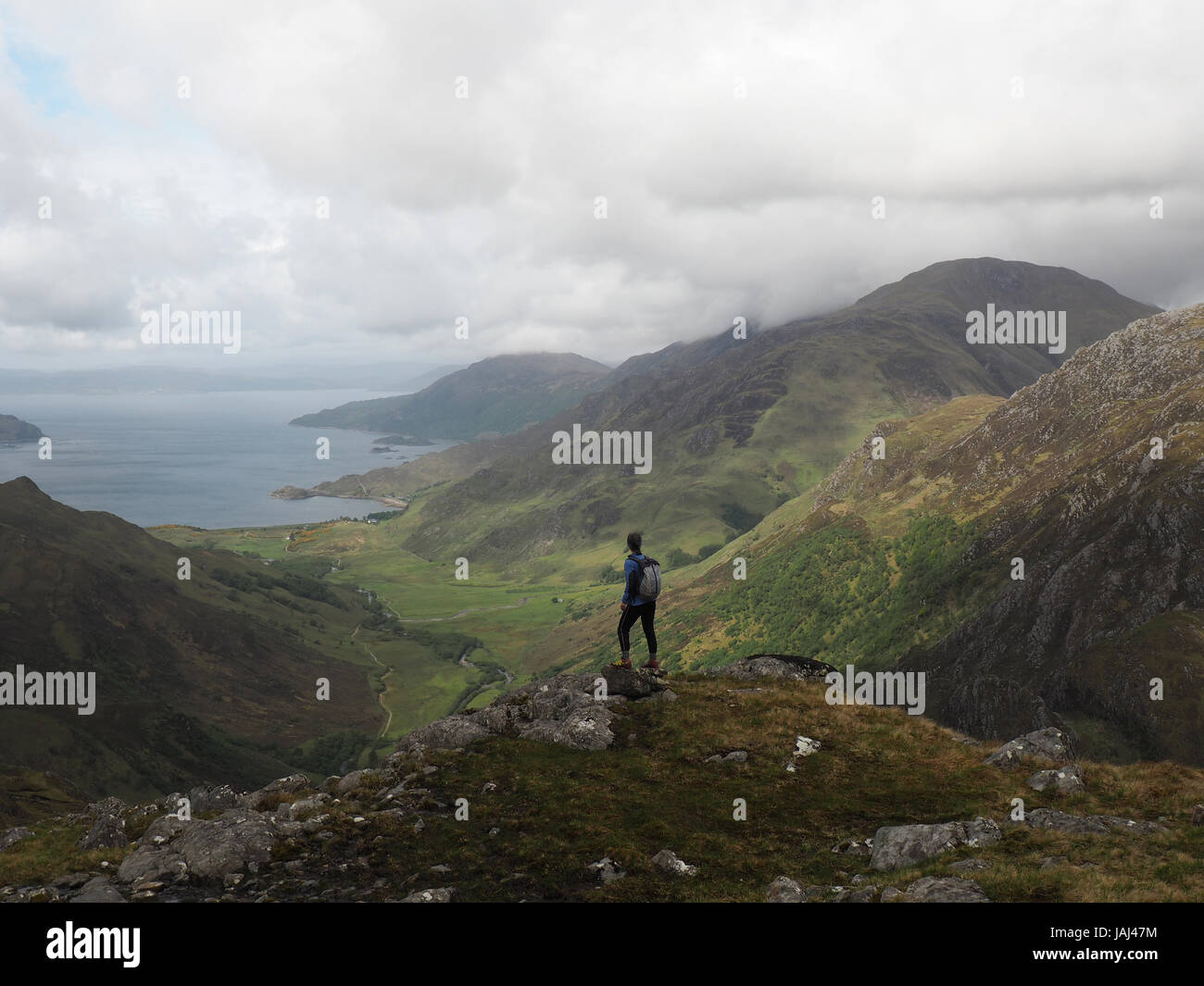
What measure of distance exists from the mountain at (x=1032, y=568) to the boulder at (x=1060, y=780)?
50.6m

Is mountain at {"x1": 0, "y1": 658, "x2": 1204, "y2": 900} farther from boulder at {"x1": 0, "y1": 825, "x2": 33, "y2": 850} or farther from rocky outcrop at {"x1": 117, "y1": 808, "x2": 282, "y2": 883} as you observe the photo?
boulder at {"x1": 0, "y1": 825, "x2": 33, "y2": 850}

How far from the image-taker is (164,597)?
618ft

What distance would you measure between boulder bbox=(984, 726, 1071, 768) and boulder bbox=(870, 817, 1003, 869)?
6.36m

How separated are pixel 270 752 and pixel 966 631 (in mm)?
133464

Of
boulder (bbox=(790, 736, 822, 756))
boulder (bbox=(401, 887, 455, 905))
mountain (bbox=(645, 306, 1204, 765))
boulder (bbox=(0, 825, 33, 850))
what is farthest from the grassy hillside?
boulder (bbox=(790, 736, 822, 756))

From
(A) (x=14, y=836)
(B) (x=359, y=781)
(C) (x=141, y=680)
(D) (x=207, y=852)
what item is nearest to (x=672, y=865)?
(D) (x=207, y=852)

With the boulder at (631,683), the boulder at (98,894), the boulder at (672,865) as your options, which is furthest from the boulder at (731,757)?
the boulder at (98,894)

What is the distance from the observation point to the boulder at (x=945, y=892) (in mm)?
13180

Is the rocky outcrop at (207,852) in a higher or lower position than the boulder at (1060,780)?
lower

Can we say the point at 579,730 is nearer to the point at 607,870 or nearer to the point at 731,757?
the point at 731,757

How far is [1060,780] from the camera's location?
20391mm

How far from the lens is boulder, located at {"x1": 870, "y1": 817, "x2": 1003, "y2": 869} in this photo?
1600cm

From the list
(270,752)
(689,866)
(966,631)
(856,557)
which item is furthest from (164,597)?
(689,866)

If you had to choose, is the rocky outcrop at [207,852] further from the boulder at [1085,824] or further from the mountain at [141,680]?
the mountain at [141,680]
